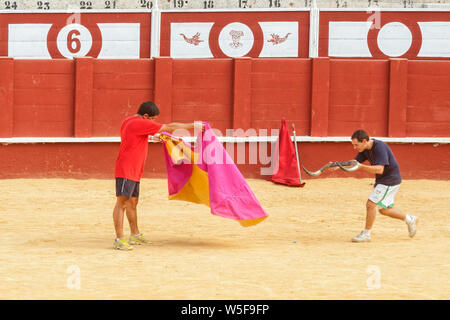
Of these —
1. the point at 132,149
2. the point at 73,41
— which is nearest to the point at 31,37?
the point at 73,41

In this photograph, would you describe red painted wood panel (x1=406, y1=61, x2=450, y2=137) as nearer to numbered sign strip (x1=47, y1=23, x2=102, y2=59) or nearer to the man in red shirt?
numbered sign strip (x1=47, y1=23, x2=102, y2=59)

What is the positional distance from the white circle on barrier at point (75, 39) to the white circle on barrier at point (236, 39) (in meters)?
2.87

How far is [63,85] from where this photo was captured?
45.3 feet

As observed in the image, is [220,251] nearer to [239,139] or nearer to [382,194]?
[382,194]

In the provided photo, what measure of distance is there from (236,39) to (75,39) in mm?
3437

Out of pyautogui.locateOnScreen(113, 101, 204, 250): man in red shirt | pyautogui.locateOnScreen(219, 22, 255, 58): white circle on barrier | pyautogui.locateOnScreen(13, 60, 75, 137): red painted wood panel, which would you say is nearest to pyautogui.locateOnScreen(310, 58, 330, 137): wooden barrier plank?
pyautogui.locateOnScreen(219, 22, 255, 58): white circle on barrier

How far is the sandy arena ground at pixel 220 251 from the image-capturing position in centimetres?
546

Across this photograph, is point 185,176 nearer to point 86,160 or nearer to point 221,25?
point 86,160

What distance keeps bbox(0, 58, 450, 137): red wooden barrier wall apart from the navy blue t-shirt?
6.08 metres

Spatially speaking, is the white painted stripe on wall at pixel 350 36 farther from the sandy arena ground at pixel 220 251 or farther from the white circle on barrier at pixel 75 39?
the white circle on barrier at pixel 75 39

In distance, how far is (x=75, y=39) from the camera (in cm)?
1662

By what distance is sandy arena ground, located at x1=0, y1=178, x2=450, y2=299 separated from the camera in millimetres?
5457

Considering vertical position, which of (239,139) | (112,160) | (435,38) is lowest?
(112,160)
